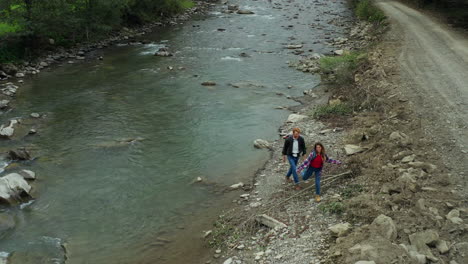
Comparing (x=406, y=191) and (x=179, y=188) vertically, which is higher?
(x=406, y=191)

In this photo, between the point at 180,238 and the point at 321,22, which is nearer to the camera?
the point at 180,238

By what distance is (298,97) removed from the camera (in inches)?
1005

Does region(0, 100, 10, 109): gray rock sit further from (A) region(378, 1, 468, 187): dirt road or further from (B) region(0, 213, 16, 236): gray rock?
(A) region(378, 1, 468, 187): dirt road

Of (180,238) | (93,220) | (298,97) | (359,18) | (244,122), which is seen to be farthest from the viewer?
(359,18)

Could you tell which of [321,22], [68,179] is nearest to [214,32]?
[321,22]

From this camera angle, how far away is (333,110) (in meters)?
21.3

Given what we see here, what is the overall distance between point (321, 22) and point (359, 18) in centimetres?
419

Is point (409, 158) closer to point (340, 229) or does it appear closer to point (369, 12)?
point (340, 229)

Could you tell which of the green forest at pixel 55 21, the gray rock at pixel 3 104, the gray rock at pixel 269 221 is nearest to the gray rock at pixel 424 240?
the gray rock at pixel 269 221

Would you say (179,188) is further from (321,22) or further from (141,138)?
(321,22)

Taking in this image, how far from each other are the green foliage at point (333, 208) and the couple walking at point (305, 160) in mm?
657

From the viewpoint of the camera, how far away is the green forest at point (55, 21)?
1221 inches

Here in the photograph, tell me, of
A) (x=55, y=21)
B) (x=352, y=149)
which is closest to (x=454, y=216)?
(x=352, y=149)

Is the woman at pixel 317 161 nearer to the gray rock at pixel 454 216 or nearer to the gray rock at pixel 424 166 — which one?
the gray rock at pixel 424 166
